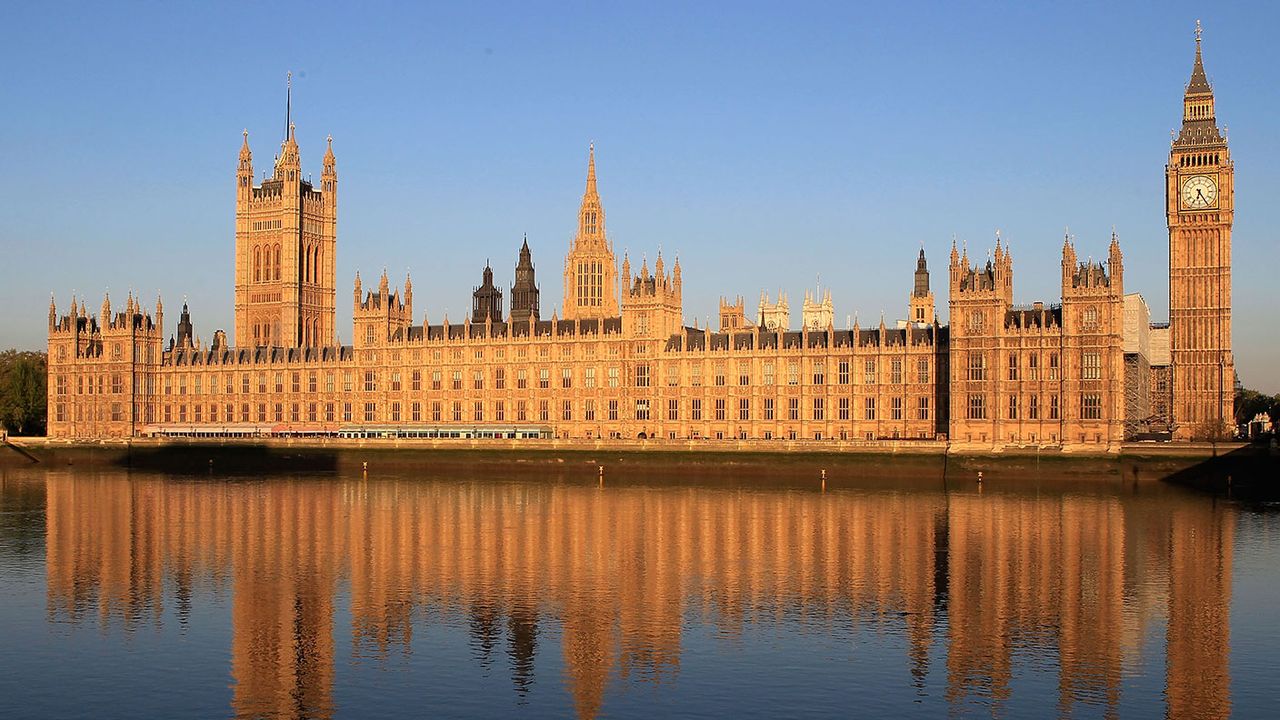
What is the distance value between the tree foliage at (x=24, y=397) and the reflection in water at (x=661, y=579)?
265ft

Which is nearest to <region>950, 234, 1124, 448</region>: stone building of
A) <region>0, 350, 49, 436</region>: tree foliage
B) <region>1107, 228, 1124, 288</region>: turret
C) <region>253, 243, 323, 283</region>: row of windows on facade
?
<region>1107, 228, 1124, 288</region>: turret

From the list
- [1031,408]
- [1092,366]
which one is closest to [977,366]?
[1031,408]

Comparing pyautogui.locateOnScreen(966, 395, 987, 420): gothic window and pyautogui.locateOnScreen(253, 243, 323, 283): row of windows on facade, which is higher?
pyautogui.locateOnScreen(253, 243, 323, 283): row of windows on facade

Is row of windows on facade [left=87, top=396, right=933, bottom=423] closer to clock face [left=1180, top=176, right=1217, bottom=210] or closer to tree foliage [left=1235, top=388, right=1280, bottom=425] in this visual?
clock face [left=1180, top=176, right=1217, bottom=210]

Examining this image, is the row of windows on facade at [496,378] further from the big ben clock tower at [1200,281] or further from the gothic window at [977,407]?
the big ben clock tower at [1200,281]

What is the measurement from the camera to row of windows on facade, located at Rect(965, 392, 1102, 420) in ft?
351

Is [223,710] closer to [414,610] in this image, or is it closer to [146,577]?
[414,610]

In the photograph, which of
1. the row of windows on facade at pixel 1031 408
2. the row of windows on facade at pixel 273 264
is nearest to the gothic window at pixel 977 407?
the row of windows on facade at pixel 1031 408

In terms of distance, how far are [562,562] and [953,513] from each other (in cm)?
2986

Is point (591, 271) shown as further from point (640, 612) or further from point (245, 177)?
point (640, 612)

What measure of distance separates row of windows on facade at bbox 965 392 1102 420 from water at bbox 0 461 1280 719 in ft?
82.4

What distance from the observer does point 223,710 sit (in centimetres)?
3484

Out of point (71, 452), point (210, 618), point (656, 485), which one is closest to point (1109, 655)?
point (210, 618)

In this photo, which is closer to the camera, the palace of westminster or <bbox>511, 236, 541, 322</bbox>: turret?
the palace of westminster
